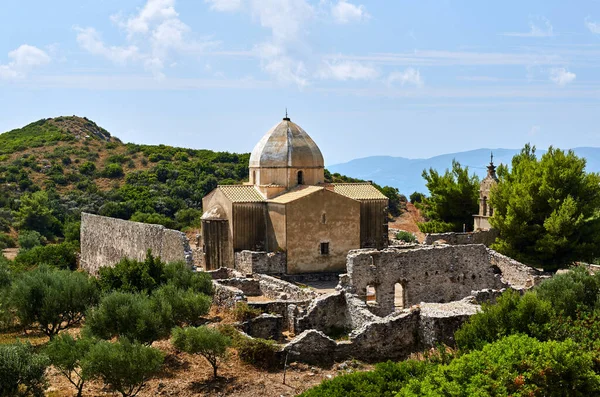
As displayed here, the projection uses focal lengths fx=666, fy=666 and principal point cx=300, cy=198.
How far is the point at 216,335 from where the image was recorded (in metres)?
14.1

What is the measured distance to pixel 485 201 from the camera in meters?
32.3

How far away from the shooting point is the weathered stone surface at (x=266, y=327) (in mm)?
16984

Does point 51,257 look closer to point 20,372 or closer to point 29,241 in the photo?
point 29,241

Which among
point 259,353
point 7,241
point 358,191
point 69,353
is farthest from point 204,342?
point 7,241

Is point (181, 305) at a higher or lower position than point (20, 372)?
higher

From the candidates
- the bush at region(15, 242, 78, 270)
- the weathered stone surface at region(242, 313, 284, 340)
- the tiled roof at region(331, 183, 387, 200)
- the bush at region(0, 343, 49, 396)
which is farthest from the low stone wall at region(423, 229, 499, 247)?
the bush at region(0, 343, 49, 396)

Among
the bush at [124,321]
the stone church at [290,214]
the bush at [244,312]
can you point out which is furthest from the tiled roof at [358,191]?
the bush at [124,321]

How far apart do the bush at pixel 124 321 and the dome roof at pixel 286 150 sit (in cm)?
1360

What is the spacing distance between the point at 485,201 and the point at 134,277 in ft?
60.7

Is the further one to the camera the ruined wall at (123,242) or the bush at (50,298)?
the ruined wall at (123,242)

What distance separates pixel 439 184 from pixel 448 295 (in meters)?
14.3

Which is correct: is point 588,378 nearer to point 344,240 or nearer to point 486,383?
point 486,383

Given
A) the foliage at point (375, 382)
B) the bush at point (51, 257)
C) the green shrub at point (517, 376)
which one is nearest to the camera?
the green shrub at point (517, 376)

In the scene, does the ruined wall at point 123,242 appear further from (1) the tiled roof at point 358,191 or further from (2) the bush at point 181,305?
(2) the bush at point 181,305
